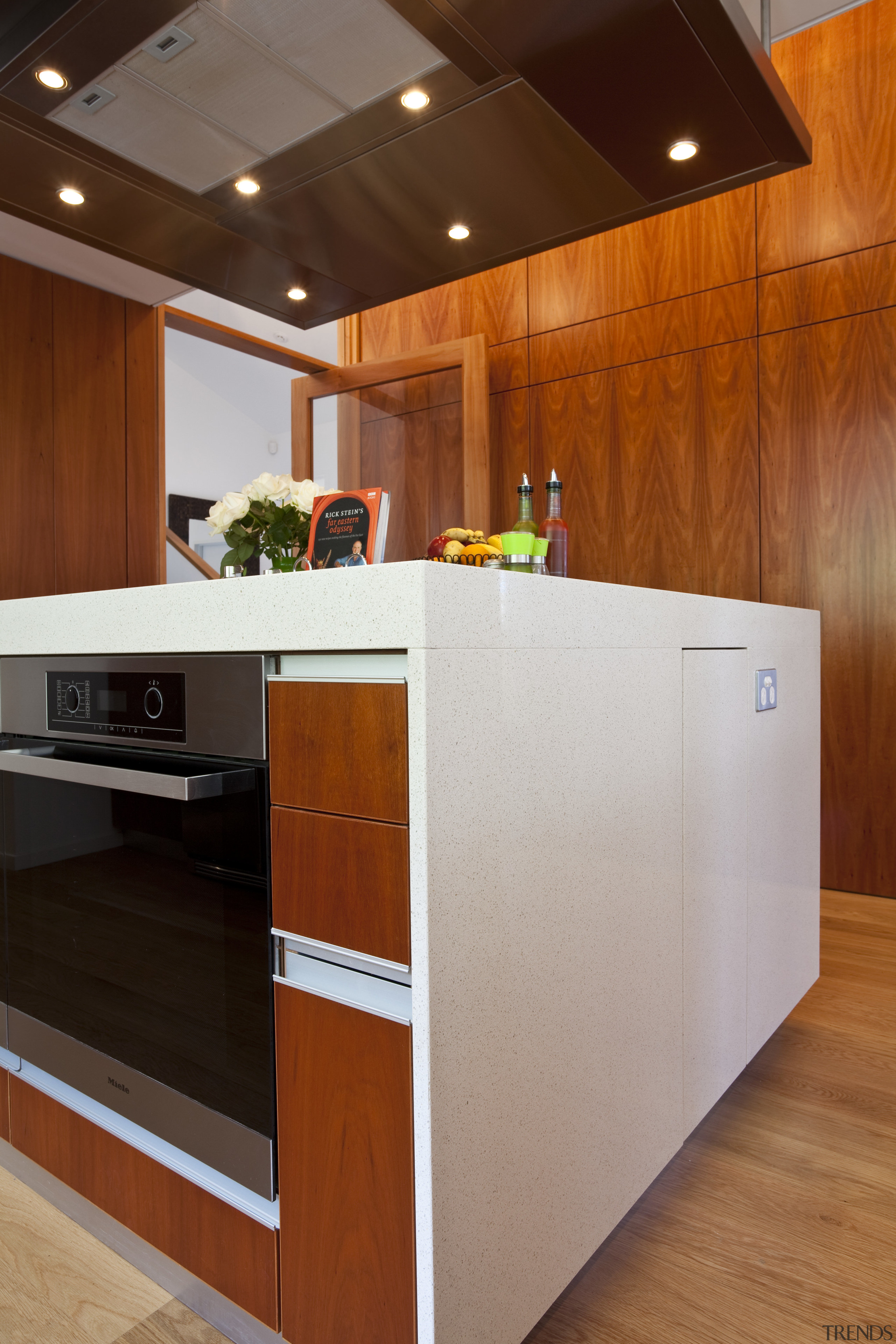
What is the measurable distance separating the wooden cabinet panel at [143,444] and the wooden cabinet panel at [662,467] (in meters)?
1.65

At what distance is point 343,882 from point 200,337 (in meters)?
3.92

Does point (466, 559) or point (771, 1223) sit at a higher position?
point (466, 559)

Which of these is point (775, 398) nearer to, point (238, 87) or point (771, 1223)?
point (238, 87)

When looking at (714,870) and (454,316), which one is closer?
(714,870)

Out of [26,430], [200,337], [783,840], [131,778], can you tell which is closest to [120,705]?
[131,778]

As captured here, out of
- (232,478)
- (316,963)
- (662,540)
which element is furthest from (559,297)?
(232,478)

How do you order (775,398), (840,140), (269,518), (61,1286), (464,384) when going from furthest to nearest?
(464,384), (775,398), (840,140), (269,518), (61,1286)

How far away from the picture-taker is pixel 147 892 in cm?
108

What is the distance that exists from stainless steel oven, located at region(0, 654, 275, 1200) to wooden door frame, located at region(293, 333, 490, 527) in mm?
2590

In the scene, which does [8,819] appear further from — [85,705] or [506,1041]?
[506,1041]

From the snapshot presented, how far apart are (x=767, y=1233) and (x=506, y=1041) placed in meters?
0.71

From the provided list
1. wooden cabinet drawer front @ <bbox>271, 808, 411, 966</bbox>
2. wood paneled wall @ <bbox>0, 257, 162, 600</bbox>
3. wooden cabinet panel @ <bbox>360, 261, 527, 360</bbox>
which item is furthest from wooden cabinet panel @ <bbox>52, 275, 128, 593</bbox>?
wooden cabinet drawer front @ <bbox>271, 808, 411, 966</bbox>

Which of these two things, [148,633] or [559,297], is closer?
[148,633]

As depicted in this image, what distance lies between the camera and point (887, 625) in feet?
9.40
